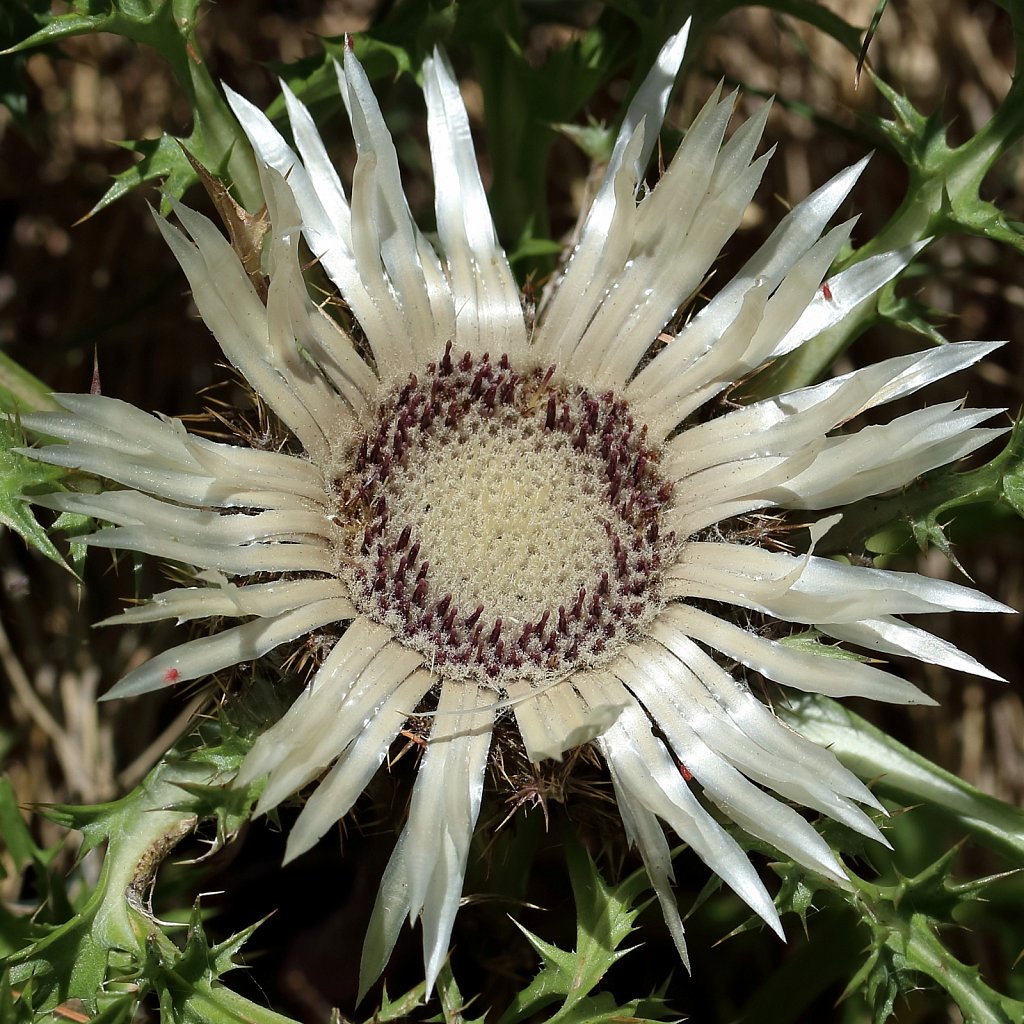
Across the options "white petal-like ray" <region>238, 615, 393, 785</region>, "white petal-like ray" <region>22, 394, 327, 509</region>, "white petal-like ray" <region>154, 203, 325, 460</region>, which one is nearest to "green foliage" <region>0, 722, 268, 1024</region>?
"white petal-like ray" <region>238, 615, 393, 785</region>

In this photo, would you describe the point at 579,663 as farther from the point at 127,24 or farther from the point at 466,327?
the point at 127,24

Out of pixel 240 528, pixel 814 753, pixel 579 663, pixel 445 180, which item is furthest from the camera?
pixel 445 180

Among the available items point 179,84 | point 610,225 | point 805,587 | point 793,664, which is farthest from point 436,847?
point 179,84

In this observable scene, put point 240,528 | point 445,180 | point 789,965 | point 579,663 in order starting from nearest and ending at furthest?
point 240,528, point 579,663, point 445,180, point 789,965

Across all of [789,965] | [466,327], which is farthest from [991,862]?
[466,327]

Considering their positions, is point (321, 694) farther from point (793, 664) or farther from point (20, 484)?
point (793, 664)

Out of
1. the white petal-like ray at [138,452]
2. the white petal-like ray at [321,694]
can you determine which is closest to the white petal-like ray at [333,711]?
the white petal-like ray at [321,694]

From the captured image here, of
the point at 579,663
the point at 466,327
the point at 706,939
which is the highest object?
the point at 466,327
